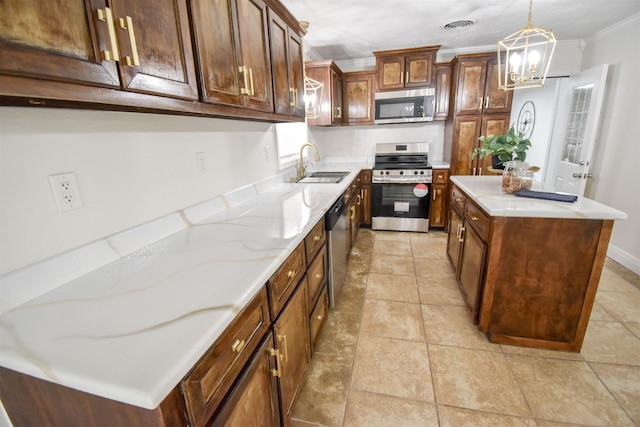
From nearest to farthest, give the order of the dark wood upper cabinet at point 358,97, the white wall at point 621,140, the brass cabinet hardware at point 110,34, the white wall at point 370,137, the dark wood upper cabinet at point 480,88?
the brass cabinet hardware at point 110,34 → the white wall at point 621,140 → the dark wood upper cabinet at point 480,88 → the dark wood upper cabinet at point 358,97 → the white wall at point 370,137

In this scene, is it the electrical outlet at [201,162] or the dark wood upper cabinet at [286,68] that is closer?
the electrical outlet at [201,162]

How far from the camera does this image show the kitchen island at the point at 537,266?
150 cm

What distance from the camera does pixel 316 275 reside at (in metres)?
1.65

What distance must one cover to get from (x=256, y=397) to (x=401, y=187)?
3.22 metres

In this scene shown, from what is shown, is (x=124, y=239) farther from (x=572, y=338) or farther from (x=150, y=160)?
(x=572, y=338)

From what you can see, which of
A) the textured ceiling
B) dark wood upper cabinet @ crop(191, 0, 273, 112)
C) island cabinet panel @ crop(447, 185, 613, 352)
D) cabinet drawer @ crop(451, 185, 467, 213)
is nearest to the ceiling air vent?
the textured ceiling

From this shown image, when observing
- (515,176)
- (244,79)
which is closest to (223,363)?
(244,79)

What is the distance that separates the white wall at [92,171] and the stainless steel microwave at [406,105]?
8.82ft

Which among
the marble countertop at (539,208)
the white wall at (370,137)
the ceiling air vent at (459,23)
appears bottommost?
the marble countertop at (539,208)

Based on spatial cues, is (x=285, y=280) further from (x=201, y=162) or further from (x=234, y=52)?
(x=234, y=52)

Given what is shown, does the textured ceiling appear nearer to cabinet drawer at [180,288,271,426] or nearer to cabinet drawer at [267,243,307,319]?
cabinet drawer at [267,243,307,319]

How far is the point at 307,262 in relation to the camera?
1.45 meters

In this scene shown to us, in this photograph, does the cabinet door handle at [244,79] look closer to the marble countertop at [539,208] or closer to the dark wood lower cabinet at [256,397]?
the dark wood lower cabinet at [256,397]

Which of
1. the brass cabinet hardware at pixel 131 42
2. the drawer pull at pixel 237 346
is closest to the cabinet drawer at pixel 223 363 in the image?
the drawer pull at pixel 237 346
